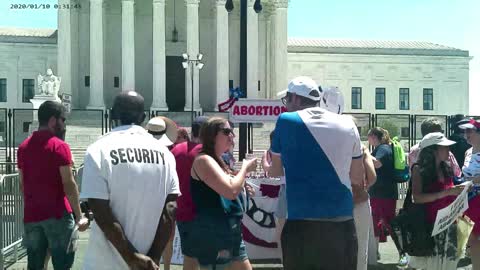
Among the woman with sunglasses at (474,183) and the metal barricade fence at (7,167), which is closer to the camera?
the woman with sunglasses at (474,183)

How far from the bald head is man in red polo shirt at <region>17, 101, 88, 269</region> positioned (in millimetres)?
1848

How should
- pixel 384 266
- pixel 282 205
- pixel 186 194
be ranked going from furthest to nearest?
pixel 384 266, pixel 282 205, pixel 186 194

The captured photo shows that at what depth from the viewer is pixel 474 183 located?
7430 millimetres

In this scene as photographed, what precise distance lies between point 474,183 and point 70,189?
4.58 m

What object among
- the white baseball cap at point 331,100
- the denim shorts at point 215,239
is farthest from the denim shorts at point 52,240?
the white baseball cap at point 331,100

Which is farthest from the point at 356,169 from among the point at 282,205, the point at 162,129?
the point at 162,129

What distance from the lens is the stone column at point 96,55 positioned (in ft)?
153

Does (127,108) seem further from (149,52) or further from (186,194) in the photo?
(149,52)

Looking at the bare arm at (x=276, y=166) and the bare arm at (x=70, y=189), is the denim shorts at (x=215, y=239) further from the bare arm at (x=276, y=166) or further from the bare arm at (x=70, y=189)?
the bare arm at (x=70, y=189)

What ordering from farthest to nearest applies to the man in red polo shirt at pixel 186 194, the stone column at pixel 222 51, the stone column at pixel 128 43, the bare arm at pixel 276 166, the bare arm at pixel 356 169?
1. the stone column at pixel 222 51
2. the stone column at pixel 128 43
3. the man in red polo shirt at pixel 186 194
4. the bare arm at pixel 356 169
5. the bare arm at pixel 276 166

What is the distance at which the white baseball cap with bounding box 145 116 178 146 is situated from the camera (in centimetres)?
814

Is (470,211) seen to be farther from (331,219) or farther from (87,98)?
(87,98)

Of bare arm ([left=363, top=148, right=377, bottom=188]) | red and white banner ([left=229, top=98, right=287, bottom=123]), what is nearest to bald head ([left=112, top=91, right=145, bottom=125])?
bare arm ([left=363, top=148, right=377, bottom=188])

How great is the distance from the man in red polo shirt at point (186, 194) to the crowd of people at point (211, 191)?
2cm
